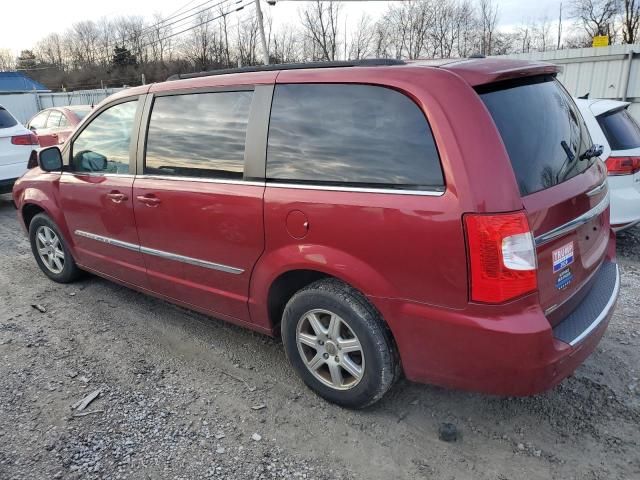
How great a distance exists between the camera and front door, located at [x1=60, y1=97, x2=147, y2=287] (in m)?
3.68

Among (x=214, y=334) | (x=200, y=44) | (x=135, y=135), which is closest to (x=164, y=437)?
(x=214, y=334)

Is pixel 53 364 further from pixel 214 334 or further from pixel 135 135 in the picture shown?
pixel 135 135

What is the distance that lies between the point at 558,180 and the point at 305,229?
126 cm

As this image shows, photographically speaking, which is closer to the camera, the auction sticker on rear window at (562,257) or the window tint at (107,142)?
the auction sticker on rear window at (562,257)

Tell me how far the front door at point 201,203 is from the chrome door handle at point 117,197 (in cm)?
16

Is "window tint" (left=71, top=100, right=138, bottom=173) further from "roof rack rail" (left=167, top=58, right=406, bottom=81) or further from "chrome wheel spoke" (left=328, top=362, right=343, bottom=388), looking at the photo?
"chrome wheel spoke" (left=328, top=362, right=343, bottom=388)

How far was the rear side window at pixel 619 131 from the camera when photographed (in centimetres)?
492

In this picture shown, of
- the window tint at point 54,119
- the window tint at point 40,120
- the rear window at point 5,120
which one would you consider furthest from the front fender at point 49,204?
the window tint at point 40,120

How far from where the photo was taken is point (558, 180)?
8.01ft

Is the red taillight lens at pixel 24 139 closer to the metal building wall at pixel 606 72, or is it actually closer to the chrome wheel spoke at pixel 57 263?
the chrome wheel spoke at pixel 57 263

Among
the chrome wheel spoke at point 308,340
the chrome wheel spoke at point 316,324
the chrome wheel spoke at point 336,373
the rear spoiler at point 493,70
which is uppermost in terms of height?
the rear spoiler at point 493,70

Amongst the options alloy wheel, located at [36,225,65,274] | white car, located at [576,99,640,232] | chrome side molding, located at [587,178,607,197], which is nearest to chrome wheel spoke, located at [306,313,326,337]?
chrome side molding, located at [587,178,607,197]

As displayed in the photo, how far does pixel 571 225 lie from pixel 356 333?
46.1 inches

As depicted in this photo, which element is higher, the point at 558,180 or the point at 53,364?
the point at 558,180
